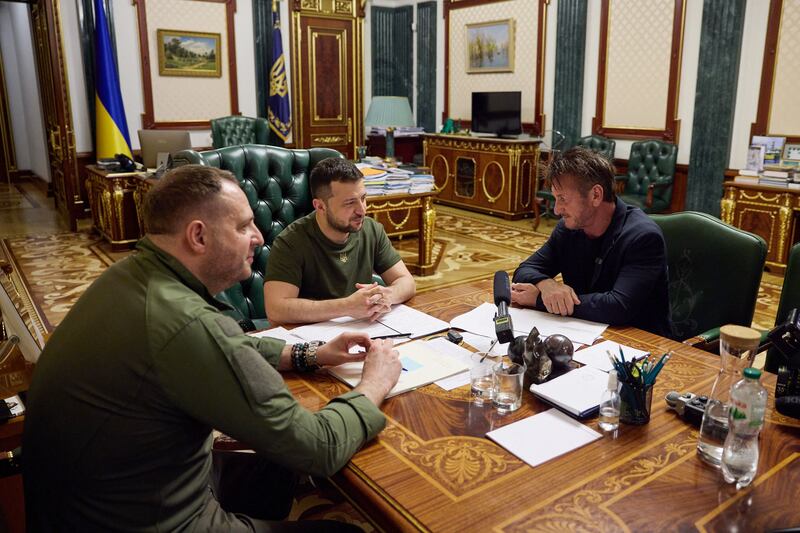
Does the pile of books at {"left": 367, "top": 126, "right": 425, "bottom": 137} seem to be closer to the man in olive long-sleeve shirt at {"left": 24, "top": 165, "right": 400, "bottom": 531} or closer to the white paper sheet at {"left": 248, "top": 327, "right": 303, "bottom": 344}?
the white paper sheet at {"left": 248, "top": 327, "right": 303, "bottom": 344}

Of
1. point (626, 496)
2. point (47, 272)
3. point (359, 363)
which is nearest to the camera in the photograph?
point (626, 496)

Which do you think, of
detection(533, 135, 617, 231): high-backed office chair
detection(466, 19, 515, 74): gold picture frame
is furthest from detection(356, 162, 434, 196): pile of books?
detection(466, 19, 515, 74): gold picture frame

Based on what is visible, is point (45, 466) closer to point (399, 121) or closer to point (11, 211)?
point (399, 121)

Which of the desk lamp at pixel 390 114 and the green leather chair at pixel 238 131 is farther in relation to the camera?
the green leather chair at pixel 238 131

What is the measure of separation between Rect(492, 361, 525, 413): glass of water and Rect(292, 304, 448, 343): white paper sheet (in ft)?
1.43

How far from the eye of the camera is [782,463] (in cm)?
117

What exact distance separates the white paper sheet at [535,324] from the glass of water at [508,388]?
393 millimetres

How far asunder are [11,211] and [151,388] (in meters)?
8.07

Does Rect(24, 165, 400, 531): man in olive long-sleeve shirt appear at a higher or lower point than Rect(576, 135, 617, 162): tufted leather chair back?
lower

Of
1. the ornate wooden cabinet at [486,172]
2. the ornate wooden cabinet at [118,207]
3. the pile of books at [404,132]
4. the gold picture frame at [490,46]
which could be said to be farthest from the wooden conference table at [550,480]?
the pile of books at [404,132]

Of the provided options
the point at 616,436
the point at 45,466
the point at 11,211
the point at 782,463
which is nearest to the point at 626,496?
the point at 616,436

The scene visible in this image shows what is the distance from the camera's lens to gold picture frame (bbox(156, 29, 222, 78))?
7.21m

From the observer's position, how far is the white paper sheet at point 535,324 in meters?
1.81

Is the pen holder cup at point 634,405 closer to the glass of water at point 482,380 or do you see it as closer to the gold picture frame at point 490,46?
the glass of water at point 482,380
